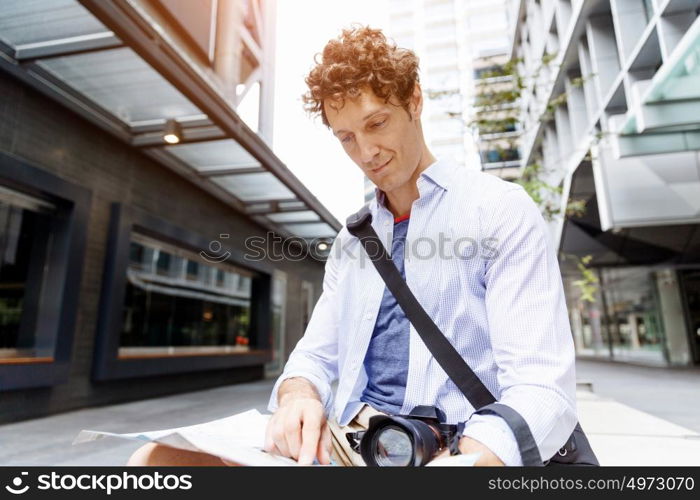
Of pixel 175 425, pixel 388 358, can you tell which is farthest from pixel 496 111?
pixel 388 358

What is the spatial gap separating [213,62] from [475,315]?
783 centimetres

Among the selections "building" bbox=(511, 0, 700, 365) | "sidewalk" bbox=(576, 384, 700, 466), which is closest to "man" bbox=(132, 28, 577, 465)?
"sidewalk" bbox=(576, 384, 700, 466)

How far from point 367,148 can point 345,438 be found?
0.69m

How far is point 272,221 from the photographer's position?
Result: 1064 cm

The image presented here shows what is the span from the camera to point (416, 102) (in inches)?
48.2

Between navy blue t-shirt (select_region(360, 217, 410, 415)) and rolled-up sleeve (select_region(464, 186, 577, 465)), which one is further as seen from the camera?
navy blue t-shirt (select_region(360, 217, 410, 415))

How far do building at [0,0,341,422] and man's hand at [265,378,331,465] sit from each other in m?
3.95

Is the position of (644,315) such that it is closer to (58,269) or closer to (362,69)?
(58,269)

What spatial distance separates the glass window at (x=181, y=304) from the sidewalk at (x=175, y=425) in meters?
1.16

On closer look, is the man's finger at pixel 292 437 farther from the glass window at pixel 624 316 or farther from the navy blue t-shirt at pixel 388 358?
the glass window at pixel 624 316

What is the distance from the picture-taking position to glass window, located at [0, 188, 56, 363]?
481 cm

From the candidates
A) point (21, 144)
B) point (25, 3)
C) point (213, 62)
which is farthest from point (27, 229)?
point (213, 62)

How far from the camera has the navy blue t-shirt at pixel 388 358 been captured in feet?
3.49

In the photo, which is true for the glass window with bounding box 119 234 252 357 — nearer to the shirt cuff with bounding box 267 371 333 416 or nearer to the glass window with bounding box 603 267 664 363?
the shirt cuff with bounding box 267 371 333 416
